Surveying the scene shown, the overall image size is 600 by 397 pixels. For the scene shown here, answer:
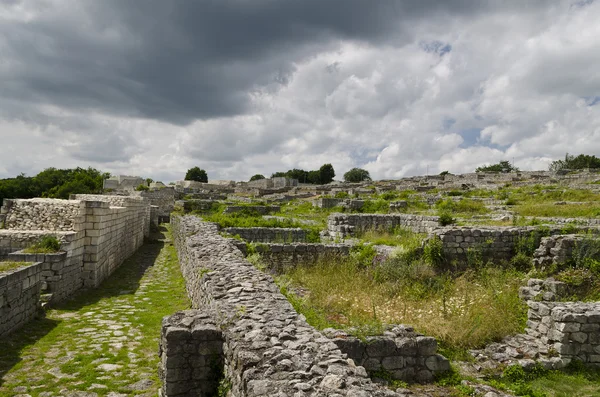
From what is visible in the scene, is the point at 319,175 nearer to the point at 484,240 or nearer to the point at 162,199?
the point at 162,199

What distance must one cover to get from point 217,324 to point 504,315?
612 centimetres

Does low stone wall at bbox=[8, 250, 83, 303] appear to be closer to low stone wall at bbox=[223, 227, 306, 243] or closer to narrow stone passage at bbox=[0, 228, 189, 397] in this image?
narrow stone passage at bbox=[0, 228, 189, 397]

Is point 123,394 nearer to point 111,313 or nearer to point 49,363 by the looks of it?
point 49,363

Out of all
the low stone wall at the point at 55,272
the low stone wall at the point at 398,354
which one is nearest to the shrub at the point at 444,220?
the low stone wall at the point at 398,354

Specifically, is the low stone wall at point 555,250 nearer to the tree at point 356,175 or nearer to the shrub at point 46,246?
the shrub at point 46,246

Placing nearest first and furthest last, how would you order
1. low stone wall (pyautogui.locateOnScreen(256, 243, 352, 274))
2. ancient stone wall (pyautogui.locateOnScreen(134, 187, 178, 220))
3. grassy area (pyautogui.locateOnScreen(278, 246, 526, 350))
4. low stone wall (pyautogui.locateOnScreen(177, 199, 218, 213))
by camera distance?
grassy area (pyautogui.locateOnScreen(278, 246, 526, 350)) < low stone wall (pyautogui.locateOnScreen(256, 243, 352, 274)) < low stone wall (pyautogui.locateOnScreen(177, 199, 218, 213)) < ancient stone wall (pyautogui.locateOnScreen(134, 187, 178, 220))

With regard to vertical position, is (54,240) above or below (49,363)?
above

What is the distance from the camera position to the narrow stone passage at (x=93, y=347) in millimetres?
5262

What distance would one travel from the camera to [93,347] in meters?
6.62

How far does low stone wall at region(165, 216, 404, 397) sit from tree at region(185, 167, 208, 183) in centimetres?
9752

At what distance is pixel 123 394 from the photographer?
508 centimetres

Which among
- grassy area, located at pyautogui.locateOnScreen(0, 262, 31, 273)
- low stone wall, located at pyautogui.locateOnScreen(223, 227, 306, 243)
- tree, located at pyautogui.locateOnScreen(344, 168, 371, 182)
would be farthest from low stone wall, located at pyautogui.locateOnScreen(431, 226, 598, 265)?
tree, located at pyautogui.locateOnScreen(344, 168, 371, 182)

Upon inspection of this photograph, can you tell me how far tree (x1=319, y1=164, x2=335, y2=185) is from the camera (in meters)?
102

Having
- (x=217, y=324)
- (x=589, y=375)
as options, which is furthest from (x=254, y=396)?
(x=589, y=375)
